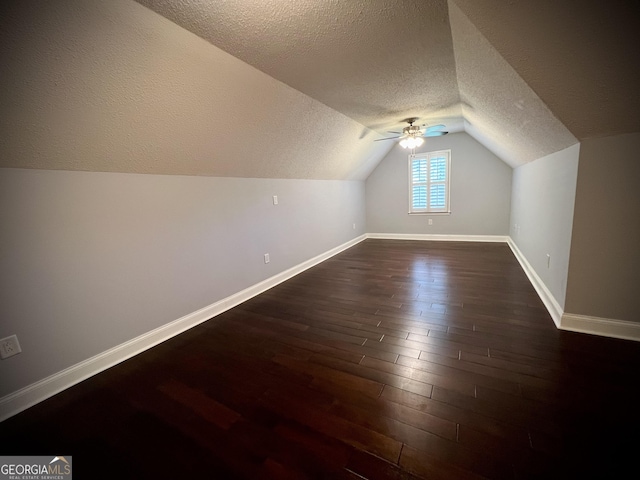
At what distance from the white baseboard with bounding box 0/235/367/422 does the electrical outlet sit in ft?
0.79

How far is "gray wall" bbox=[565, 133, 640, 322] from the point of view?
1762 mm

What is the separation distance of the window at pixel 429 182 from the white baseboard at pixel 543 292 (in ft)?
6.66

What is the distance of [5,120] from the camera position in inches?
50.9

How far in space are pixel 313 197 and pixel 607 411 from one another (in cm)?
380

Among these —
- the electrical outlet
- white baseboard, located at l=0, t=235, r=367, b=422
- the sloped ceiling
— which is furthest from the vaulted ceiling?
white baseboard, located at l=0, t=235, r=367, b=422

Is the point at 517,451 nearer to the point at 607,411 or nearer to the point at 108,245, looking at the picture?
the point at 607,411

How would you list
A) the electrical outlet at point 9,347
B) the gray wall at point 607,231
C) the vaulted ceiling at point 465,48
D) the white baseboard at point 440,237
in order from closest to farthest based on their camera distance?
the vaulted ceiling at point 465,48, the electrical outlet at point 9,347, the gray wall at point 607,231, the white baseboard at point 440,237

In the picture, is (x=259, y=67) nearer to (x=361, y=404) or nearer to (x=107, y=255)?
(x=107, y=255)

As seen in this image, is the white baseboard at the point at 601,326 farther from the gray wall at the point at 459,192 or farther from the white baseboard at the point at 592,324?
the gray wall at the point at 459,192

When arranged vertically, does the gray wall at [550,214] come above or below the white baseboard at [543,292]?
above

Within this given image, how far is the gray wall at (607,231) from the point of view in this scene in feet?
5.78

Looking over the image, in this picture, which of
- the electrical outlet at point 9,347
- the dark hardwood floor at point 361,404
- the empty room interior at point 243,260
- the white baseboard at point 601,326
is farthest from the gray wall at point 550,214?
the electrical outlet at point 9,347

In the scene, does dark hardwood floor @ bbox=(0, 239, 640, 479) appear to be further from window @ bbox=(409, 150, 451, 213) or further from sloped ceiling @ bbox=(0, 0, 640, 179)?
window @ bbox=(409, 150, 451, 213)

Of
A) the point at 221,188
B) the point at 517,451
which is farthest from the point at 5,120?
the point at 517,451
